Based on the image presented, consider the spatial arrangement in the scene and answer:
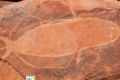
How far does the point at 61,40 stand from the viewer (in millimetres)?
1697

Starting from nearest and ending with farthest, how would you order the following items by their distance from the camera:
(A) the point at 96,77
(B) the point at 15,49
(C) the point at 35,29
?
(A) the point at 96,77
(B) the point at 15,49
(C) the point at 35,29

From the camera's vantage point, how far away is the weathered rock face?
1.56m

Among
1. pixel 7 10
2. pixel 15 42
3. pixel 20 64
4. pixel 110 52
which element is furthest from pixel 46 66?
pixel 7 10

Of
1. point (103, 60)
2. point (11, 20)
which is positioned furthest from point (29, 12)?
point (103, 60)

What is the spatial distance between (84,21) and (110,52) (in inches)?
13.1

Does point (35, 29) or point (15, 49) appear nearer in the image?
point (15, 49)

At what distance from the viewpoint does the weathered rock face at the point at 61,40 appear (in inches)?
61.5

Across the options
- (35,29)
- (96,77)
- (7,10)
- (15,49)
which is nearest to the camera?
(96,77)

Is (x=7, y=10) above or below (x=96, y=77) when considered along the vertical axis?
above

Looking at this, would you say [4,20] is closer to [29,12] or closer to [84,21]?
[29,12]

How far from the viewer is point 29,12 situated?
188cm

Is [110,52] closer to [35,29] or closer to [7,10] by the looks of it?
[35,29]

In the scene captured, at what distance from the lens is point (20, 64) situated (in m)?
1.60

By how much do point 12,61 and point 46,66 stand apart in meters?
0.24
